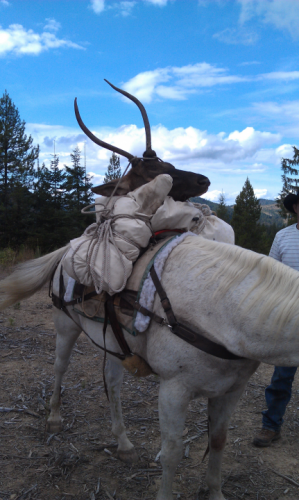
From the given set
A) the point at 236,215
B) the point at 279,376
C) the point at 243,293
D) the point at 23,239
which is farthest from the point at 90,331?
the point at 236,215

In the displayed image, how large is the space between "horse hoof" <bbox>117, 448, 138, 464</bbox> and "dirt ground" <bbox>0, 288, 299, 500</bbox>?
4 cm

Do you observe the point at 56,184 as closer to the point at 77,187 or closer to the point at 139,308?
the point at 77,187

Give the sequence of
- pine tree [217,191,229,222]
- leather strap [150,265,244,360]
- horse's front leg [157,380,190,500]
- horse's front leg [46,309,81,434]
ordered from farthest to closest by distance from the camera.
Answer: pine tree [217,191,229,222], horse's front leg [46,309,81,434], horse's front leg [157,380,190,500], leather strap [150,265,244,360]

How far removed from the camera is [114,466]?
2.92m

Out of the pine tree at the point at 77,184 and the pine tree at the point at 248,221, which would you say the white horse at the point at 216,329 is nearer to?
the pine tree at the point at 77,184

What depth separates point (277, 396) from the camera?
322 centimetres

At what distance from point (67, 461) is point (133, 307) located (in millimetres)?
1659

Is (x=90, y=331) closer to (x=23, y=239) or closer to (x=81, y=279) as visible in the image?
(x=81, y=279)

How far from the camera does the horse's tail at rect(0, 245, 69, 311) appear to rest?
11.0ft

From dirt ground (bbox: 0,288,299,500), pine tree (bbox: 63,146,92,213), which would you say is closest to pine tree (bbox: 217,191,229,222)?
pine tree (bbox: 63,146,92,213)

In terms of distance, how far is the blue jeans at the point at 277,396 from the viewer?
314cm

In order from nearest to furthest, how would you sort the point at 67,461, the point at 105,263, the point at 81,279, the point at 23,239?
the point at 105,263 < the point at 81,279 < the point at 67,461 < the point at 23,239

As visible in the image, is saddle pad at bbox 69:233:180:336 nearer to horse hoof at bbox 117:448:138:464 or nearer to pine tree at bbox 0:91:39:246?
horse hoof at bbox 117:448:138:464

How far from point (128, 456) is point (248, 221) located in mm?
32908
